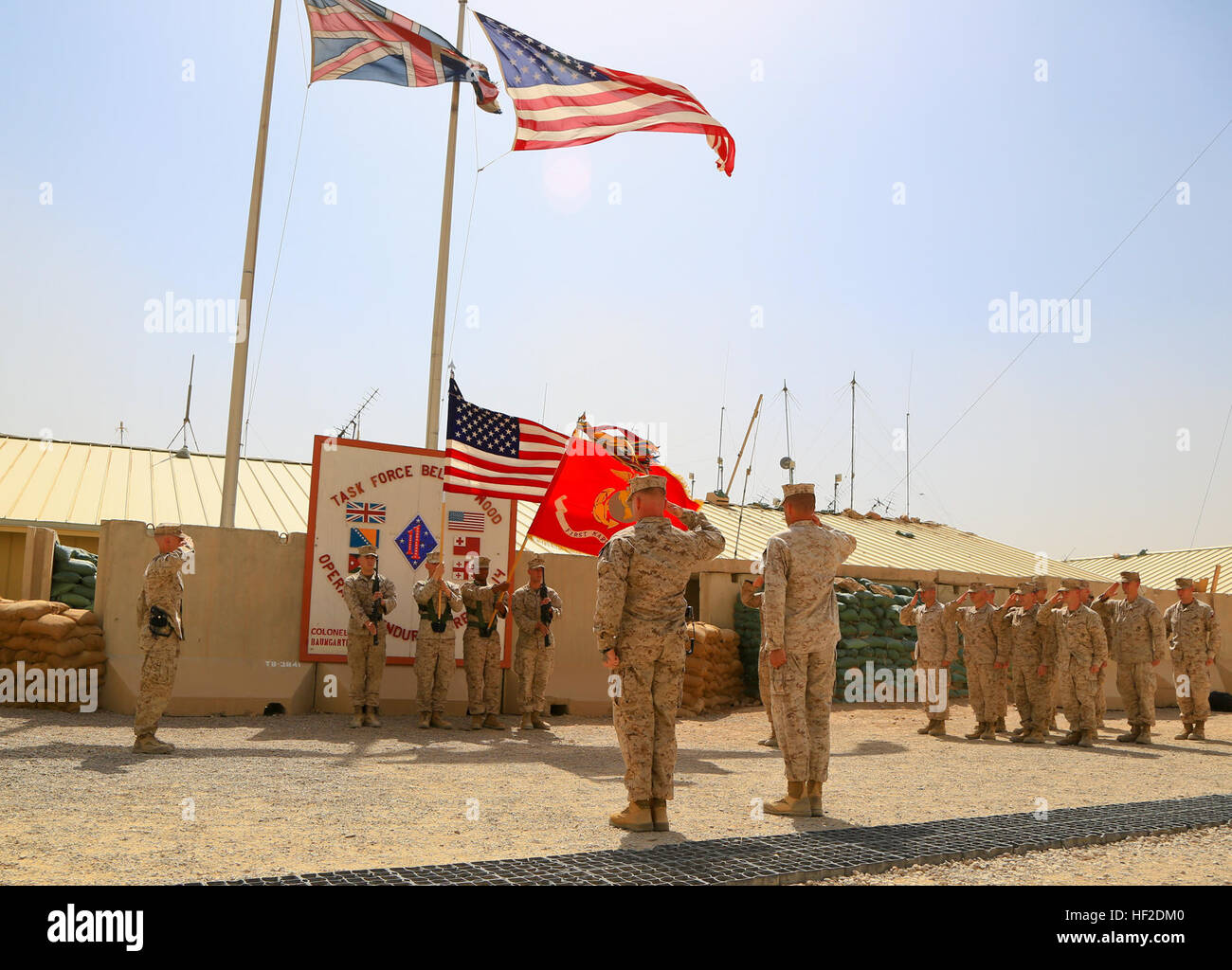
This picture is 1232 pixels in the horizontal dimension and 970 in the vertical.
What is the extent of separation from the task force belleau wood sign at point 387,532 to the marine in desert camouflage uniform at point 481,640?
239mm

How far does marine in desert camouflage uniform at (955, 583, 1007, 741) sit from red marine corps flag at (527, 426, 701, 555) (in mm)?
4194

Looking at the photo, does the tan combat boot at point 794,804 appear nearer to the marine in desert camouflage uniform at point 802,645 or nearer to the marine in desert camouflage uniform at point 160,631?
the marine in desert camouflage uniform at point 802,645

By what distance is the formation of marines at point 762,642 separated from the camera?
5.59 meters

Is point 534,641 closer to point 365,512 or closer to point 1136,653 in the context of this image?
point 365,512

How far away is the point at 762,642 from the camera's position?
9.17 m

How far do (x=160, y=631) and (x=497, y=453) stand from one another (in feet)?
13.9

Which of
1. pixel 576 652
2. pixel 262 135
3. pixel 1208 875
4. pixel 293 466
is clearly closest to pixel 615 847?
pixel 1208 875

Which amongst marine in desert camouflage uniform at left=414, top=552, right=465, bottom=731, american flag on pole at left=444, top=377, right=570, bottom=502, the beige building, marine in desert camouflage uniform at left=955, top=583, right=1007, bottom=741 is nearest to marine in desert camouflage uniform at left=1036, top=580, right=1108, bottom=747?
marine in desert camouflage uniform at left=955, top=583, right=1007, bottom=741

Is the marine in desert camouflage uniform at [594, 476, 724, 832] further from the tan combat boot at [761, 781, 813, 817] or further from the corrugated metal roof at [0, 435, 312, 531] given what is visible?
the corrugated metal roof at [0, 435, 312, 531]

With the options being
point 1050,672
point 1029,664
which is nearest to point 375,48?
point 1029,664

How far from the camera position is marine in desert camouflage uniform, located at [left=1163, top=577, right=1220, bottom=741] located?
42.2 ft

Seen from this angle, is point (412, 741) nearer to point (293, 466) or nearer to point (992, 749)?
point (992, 749)

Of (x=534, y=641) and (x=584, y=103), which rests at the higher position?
(x=584, y=103)

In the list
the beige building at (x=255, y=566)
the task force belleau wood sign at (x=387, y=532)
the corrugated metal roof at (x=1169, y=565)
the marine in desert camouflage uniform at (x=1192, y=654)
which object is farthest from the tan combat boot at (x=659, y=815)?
the corrugated metal roof at (x=1169, y=565)
